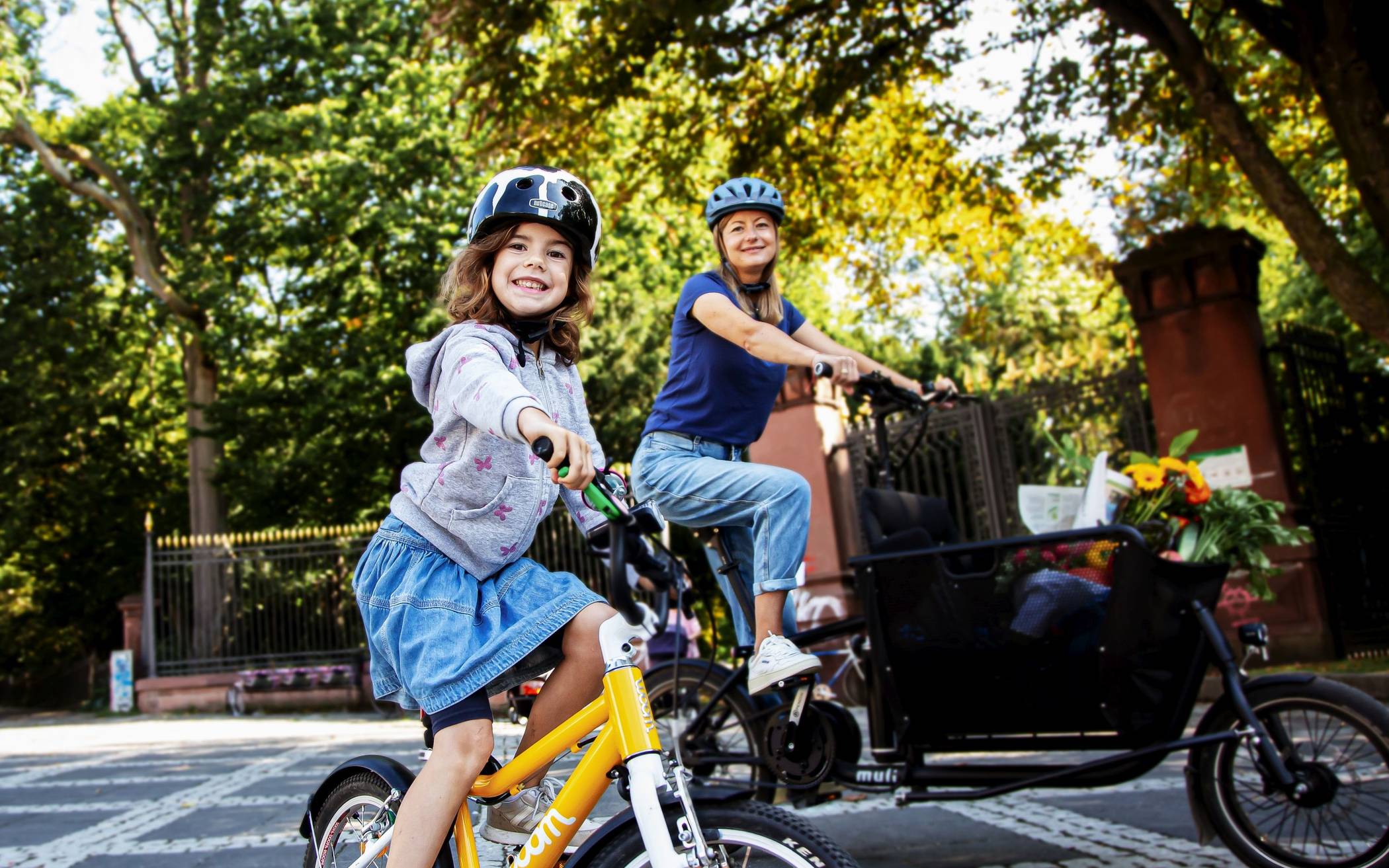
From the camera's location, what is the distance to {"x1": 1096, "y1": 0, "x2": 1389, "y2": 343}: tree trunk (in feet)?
25.0

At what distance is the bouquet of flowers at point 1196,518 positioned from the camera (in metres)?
4.09

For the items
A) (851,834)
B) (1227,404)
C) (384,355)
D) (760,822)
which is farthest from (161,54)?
(760,822)

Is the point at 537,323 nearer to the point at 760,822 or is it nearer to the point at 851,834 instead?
the point at 760,822

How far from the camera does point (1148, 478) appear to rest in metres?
4.18

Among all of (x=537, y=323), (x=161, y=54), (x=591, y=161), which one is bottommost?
(x=537, y=323)

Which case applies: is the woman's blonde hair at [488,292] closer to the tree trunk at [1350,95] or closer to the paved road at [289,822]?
the paved road at [289,822]

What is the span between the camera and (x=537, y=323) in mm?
2820

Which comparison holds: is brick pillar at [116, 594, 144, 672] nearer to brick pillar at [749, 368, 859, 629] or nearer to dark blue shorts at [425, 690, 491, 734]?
brick pillar at [749, 368, 859, 629]

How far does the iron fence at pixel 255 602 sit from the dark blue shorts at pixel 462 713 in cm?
1447

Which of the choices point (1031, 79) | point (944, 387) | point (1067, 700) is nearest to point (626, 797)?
point (1067, 700)

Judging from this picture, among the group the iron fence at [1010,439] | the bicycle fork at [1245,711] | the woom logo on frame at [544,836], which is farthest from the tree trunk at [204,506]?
the woom logo on frame at [544,836]

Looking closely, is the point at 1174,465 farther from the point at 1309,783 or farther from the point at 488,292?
the point at 488,292

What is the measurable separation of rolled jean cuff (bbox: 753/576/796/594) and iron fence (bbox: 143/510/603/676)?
43.4 ft

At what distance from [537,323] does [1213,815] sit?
8.04 feet
